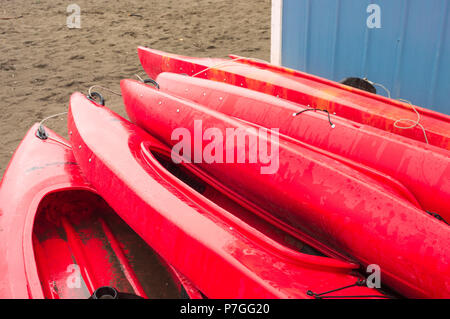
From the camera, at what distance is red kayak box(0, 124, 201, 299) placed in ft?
6.72

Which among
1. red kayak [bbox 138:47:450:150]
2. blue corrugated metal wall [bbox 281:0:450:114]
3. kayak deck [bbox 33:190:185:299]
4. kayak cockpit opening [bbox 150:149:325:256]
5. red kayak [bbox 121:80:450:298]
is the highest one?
blue corrugated metal wall [bbox 281:0:450:114]

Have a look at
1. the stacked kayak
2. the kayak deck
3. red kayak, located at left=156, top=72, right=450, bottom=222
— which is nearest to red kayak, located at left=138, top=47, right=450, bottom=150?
the stacked kayak

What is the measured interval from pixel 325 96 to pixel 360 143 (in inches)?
27.8

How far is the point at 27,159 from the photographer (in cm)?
266

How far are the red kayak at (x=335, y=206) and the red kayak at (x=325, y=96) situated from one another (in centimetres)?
64

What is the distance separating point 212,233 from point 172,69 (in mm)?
2519

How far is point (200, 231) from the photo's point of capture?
5.85 feet

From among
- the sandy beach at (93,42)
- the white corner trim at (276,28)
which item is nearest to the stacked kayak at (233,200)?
the white corner trim at (276,28)

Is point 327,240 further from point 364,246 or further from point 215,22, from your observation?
point 215,22

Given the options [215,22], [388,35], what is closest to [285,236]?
→ [388,35]

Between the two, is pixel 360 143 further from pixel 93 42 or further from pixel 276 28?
pixel 93 42

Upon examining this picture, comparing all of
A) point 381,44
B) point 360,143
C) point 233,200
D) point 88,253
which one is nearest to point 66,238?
point 88,253

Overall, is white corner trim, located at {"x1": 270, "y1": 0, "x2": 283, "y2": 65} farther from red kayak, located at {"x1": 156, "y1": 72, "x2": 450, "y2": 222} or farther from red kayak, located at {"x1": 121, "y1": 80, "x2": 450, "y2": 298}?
red kayak, located at {"x1": 121, "y1": 80, "x2": 450, "y2": 298}

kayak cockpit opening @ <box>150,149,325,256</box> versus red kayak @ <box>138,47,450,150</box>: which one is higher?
red kayak @ <box>138,47,450,150</box>
